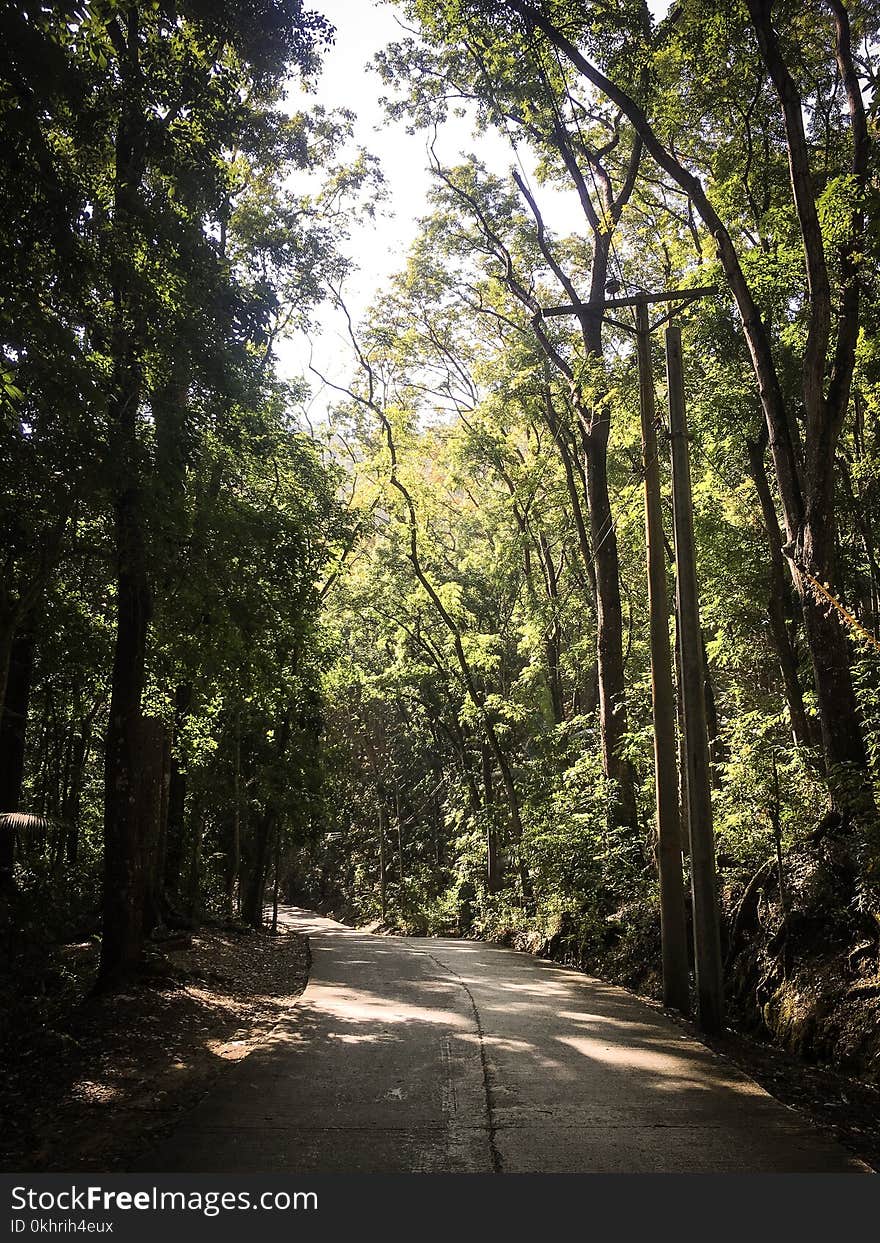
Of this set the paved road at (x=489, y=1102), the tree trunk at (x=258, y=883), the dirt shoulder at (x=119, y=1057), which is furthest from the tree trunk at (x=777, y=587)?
the tree trunk at (x=258, y=883)

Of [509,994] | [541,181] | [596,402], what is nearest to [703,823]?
[509,994]

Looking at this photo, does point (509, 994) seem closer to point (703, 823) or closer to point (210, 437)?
point (703, 823)

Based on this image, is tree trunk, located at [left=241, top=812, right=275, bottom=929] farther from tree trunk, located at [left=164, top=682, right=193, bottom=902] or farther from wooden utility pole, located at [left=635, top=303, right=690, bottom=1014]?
wooden utility pole, located at [left=635, top=303, right=690, bottom=1014]

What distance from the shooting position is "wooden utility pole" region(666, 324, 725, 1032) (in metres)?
7.77

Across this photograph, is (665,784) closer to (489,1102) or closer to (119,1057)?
(489,1102)

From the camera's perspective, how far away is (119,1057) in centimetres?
688

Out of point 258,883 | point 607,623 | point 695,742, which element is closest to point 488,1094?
point 695,742

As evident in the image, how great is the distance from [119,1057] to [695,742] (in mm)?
5736

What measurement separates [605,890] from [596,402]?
8.90m

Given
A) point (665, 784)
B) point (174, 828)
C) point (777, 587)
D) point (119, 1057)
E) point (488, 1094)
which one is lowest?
point (119, 1057)

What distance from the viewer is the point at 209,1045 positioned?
7.61m

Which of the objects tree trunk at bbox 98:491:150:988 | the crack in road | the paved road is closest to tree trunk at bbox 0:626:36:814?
tree trunk at bbox 98:491:150:988

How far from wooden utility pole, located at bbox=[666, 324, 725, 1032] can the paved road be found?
61 cm

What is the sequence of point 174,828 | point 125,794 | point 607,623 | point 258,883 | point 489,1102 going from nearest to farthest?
point 489,1102, point 125,794, point 607,623, point 174,828, point 258,883
